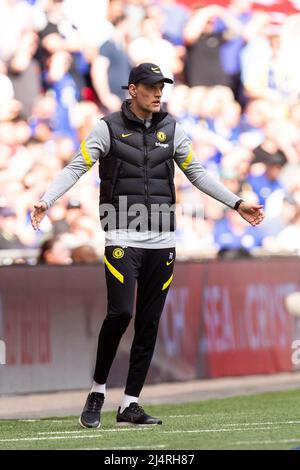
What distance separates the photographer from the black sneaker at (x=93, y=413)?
304 inches

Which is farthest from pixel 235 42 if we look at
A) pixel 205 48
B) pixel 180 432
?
pixel 180 432

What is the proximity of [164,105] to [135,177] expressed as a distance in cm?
741

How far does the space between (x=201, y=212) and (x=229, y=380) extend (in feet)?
7.65

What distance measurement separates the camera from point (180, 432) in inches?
280

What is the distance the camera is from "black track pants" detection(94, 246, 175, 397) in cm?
762

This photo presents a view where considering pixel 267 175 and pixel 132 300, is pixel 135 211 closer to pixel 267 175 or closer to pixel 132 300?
pixel 132 300

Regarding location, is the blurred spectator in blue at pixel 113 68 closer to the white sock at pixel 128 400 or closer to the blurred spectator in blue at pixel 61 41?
the blurred spectator in blue at pixel 61 41

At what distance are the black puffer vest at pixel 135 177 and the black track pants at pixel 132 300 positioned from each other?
0.60ft

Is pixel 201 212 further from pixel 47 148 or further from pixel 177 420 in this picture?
pixel 177 420

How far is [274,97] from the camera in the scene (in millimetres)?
16266

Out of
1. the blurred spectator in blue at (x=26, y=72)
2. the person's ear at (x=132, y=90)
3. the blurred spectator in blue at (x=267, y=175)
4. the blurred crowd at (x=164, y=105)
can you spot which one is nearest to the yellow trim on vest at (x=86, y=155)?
the person's ear at (x=132, y=90)

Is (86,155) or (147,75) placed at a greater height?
(147,75)

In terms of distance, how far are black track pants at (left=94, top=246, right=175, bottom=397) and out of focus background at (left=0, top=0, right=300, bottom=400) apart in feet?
11.3
